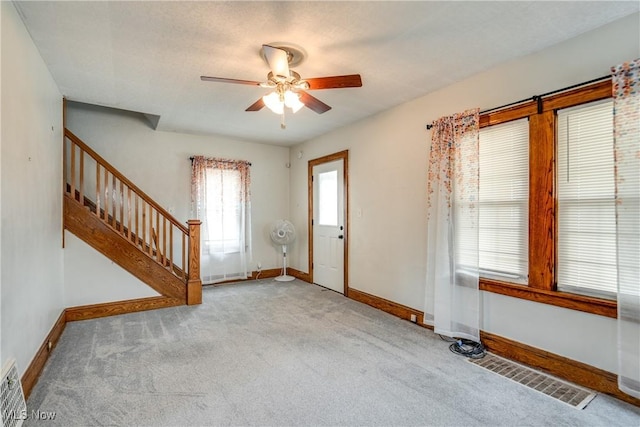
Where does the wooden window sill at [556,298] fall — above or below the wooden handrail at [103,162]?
below

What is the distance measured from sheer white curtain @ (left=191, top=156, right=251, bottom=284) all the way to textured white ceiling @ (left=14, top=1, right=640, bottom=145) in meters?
1.81

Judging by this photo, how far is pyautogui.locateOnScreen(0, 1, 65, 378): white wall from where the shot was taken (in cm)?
185

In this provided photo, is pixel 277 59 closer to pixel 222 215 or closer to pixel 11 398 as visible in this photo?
pixel 11 398

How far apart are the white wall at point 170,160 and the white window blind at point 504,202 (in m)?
3.83

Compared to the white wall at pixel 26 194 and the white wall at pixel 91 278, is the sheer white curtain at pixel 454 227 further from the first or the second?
the white wall at pixel 91 278

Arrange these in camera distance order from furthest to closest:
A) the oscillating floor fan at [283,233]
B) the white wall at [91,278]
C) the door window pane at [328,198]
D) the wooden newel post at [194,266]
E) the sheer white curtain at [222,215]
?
the oscillating floor fan at [283,233], the sheer white curtain at [222,215], the door window pane at [328,198], the wooden newel post at [194,266], the white wall at [91,278]

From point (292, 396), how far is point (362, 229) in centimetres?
252

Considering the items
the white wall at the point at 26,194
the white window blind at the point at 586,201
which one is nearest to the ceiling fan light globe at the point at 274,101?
the white wall at the point at 26,194

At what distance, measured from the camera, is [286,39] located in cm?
224

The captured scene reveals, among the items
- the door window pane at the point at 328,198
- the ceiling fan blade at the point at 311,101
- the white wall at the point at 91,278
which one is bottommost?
the white wall at the point at 91,278

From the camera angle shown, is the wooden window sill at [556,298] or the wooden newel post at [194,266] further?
the wooden newel post at [194,266]

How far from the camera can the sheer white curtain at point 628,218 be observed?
1.89m

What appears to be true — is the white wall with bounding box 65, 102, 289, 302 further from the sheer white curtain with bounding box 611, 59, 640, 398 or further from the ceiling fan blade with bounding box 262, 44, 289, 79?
the sheer white curtain with bounding box 611, 59, 640, 398

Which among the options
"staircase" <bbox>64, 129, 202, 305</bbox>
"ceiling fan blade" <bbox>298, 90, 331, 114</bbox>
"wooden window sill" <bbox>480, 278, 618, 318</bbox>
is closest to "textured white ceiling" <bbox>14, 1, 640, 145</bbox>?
"ceiling fan blade" <bbox>298, 90, 331, 114</bbox>
